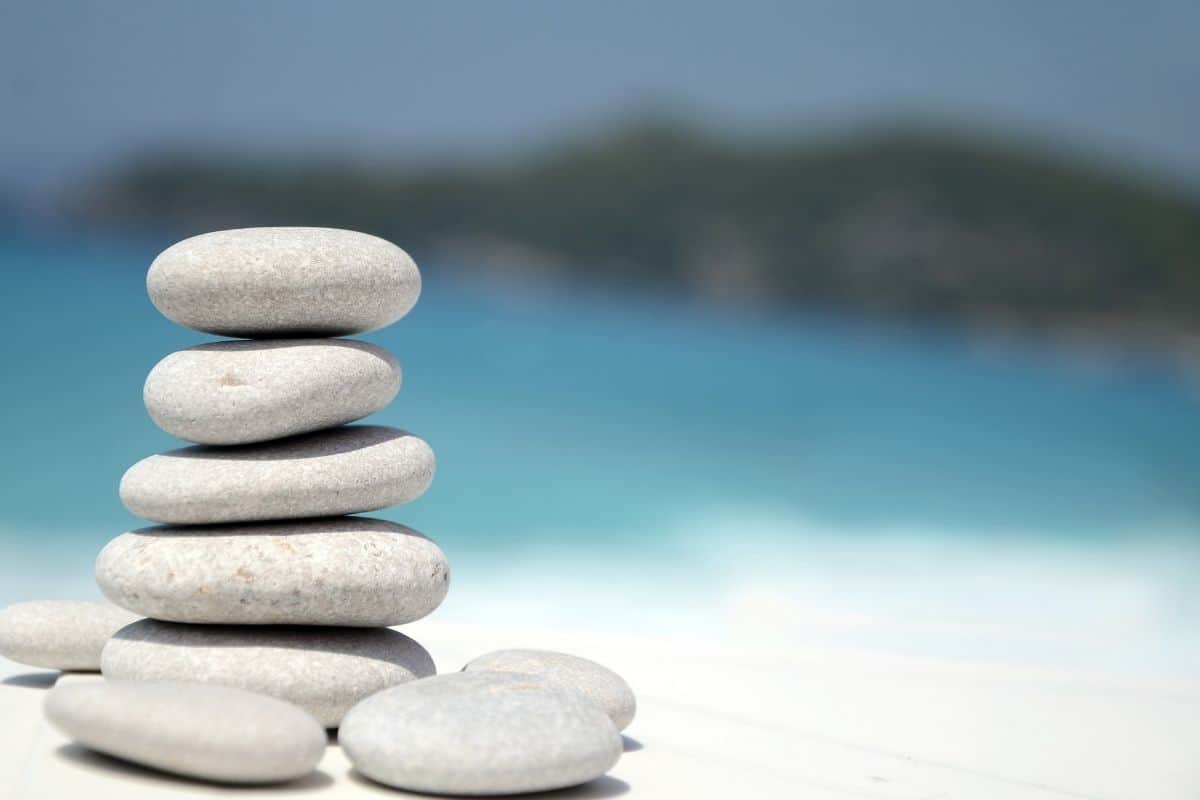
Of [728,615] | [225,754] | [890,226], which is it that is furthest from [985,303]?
[225,754]

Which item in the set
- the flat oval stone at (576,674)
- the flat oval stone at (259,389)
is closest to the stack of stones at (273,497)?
the flat oval stone at (259,389)

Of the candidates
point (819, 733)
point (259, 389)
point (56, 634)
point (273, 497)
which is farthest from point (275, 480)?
point (819, 733)

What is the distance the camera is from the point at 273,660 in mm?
4863

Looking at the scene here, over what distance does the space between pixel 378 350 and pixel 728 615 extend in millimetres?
6241

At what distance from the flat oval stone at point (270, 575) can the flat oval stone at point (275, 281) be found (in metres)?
0.76

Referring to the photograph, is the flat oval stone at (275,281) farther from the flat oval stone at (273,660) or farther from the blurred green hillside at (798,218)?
the blurred green hillside at (798,218)

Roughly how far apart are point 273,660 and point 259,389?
37.5 inches

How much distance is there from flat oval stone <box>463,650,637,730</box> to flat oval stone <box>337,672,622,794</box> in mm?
673

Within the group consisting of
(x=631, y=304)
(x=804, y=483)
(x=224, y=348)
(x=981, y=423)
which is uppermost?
(x=631, y=304)

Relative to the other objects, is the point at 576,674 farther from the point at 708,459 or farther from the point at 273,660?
the point at 708,459

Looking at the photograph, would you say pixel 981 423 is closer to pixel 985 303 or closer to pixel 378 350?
pixel 985 303

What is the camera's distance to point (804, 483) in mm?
15367

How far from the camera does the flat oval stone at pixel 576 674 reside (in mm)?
5211

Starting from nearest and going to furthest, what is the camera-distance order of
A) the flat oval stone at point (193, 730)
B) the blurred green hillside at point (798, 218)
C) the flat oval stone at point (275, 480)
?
the flat oval stone at point (193, 730), the flat oval stone at point (275, 480), the blurred green hillside at point (798, 218)
